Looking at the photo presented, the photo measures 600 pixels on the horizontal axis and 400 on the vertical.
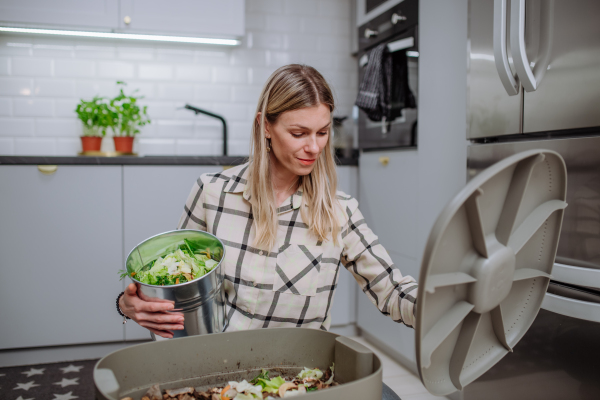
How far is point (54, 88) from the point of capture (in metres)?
2.62

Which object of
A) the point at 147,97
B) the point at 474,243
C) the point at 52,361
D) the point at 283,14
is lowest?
the point at 52,361

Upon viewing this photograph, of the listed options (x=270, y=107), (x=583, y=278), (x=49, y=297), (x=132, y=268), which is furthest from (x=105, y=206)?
(x=583, y=278)

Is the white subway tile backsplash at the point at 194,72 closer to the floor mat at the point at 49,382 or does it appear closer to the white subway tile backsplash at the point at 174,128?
the white subway tile backsplash at the point at 174,128

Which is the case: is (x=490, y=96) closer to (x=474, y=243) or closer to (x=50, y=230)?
(x=474, y=243)

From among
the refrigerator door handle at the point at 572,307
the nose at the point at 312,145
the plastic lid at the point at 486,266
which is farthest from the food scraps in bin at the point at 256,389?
the refrigerator door handle at the point at 572,307

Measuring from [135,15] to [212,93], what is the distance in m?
0.60

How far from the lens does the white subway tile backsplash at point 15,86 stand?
2.57 m

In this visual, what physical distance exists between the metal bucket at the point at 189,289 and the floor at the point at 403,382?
1280 mm

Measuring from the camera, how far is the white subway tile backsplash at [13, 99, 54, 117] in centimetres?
259

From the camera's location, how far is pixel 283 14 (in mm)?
2922

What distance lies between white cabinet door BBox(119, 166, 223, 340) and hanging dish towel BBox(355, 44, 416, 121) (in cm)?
94

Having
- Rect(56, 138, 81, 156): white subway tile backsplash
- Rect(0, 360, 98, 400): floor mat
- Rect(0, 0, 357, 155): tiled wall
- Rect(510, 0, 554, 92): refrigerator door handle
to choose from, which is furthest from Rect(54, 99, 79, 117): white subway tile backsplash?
Rect(510, 0, 554, 92): refrigerator door handle

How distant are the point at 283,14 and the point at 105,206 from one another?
1570 mm

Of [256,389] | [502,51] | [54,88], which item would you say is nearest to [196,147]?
[54,88]
